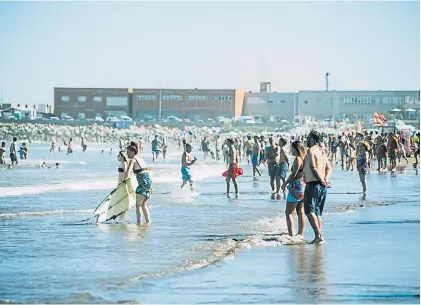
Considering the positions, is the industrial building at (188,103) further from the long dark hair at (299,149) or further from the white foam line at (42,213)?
the long dark hair at (299,149)

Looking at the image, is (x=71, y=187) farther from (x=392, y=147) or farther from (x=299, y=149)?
(x=299, y=149)

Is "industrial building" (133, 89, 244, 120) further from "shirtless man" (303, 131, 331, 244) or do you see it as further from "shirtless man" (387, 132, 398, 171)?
"shirtless man" (303, 131, 331, 244)

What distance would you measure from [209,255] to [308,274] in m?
2.07

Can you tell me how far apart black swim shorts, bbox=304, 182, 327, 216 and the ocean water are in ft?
1.88

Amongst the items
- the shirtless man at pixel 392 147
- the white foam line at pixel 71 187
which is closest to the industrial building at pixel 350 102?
the shirtless man at pixel 392 147

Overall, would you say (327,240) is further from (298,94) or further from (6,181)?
(298,94)

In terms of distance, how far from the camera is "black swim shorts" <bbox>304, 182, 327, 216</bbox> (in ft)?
43.5

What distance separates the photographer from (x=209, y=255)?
1306cm

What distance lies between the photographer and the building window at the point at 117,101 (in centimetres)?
13462

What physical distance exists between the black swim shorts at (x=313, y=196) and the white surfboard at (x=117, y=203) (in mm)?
4368

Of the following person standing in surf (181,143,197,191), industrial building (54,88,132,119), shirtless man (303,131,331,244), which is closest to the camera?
shirtless man (303,131,331,244)

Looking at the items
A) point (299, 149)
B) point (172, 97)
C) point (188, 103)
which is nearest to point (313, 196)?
point (299, 149)

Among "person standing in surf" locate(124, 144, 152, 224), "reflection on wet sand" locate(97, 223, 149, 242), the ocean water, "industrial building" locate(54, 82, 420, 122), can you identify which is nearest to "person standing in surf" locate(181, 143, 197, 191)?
the ocean water

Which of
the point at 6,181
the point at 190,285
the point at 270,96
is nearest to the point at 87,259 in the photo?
the point at 190,285
